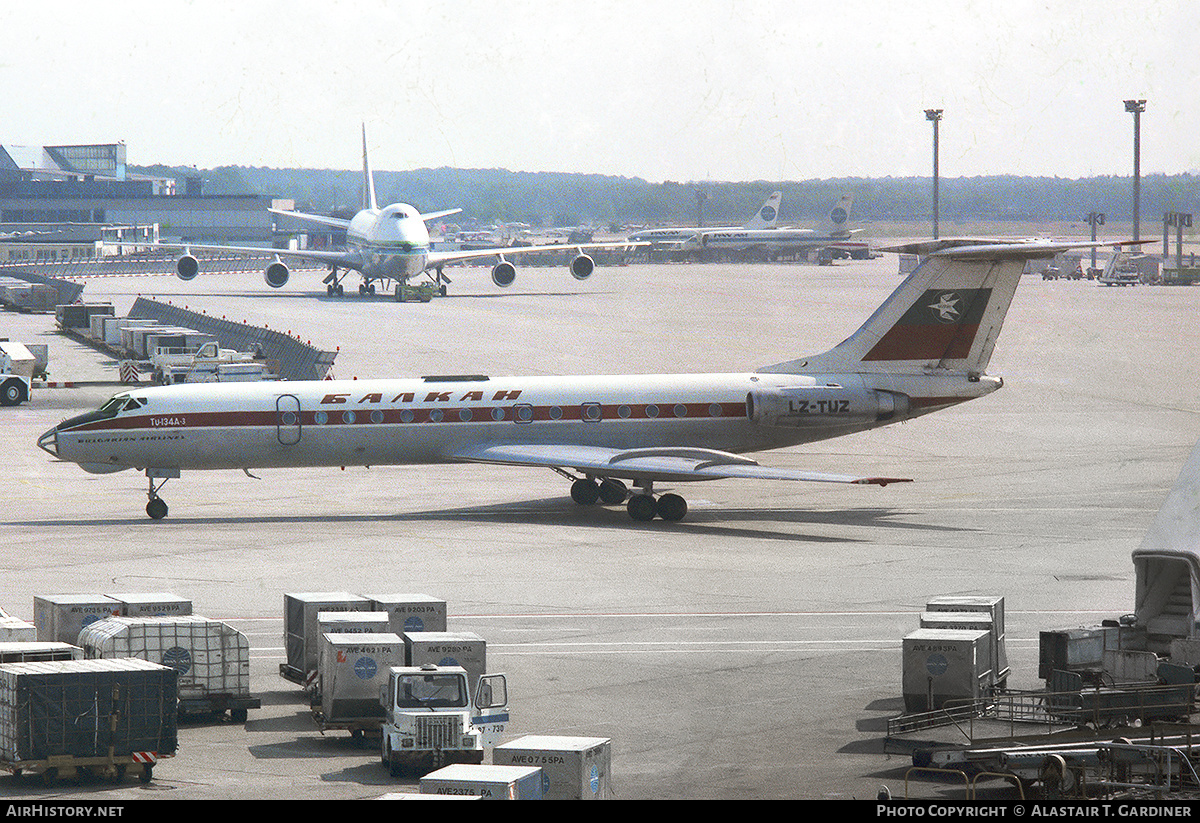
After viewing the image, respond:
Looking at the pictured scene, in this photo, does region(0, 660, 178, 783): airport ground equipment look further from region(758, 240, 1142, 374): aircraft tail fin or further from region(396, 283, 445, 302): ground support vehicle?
region(396, 283, 445, 302): ground support vehicle

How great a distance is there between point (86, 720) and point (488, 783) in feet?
18.6

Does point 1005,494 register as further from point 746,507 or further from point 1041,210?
point 1041,210

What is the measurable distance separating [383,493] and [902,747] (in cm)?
2686

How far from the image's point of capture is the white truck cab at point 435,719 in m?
18.3

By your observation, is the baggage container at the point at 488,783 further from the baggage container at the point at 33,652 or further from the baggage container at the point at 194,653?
the baggage container at the point at 33,652

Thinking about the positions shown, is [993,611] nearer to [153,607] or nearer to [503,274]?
[153,607]

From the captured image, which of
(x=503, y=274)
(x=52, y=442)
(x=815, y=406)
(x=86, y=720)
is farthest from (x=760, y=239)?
(x=86, y=720)

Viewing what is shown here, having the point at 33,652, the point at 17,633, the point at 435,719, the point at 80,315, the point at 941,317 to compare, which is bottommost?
the point at 435,719

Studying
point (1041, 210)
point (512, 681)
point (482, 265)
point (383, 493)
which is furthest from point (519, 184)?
point (512, 681)

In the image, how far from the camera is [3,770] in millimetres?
Answer: 18359

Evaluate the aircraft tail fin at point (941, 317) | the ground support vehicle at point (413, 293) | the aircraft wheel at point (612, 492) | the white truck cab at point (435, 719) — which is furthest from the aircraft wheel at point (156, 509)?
the ground support vehicle at point (413, 293)

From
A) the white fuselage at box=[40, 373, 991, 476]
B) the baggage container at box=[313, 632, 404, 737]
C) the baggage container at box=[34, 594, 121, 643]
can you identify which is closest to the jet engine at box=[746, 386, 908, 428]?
the white fuselage at box=[40, 373, 991, 476]

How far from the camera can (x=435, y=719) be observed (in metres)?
18.3

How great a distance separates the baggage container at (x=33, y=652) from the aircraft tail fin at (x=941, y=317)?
23.3m
